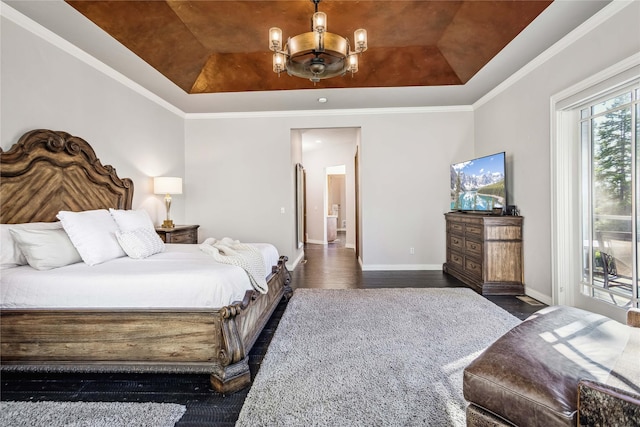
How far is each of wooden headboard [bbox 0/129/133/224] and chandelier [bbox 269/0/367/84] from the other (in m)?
2.29

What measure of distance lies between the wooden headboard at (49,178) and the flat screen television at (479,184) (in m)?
4.94

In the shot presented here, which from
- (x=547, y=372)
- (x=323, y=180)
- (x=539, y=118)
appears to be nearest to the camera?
(x=547, y=372)

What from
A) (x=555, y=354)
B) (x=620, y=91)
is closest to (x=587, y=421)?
(x=555, y=354)

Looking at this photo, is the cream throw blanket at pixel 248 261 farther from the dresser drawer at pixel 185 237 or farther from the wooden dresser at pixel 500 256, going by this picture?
the wooden dresser at pixel 500 256

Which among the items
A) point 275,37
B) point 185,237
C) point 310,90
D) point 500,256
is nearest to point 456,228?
point 500,256

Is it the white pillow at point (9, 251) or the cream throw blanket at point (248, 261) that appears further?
the cream throw blanket at point (248, 261)

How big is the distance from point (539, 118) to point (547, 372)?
347 cm

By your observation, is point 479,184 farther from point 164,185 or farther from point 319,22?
point 164,185

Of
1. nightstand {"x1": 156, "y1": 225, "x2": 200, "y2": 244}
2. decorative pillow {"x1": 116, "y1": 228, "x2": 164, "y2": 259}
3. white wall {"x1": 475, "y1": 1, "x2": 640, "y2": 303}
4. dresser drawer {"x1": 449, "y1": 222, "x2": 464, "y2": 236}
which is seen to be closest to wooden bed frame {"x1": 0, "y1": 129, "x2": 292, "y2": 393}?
decorative pillow {"x1": 116, "y1": 228, "x2": 164, "y2": 259}

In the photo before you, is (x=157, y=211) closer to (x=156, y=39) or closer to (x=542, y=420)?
(x=156, y=39)


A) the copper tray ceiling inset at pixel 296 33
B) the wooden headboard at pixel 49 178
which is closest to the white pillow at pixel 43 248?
the wooden headboard at pixel 49 178

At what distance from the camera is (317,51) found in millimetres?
2428

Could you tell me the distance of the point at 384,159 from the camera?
17.6 feet

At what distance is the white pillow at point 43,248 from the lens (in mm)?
2166
